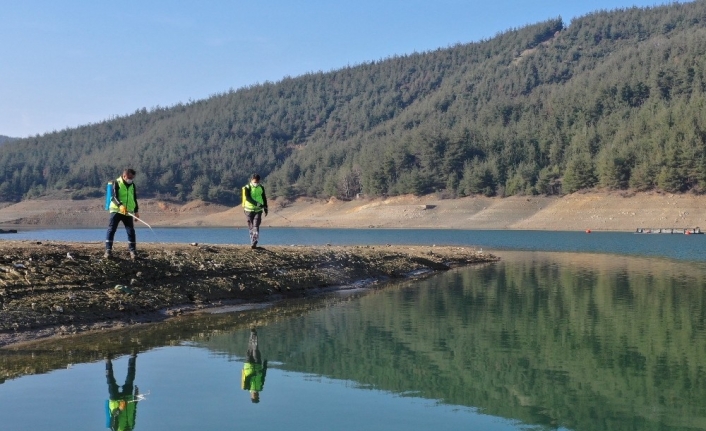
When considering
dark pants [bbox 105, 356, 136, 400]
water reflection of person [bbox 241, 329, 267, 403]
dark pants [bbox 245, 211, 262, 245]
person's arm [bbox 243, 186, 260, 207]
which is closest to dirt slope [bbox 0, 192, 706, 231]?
dark pants [bbox 245, 211, 262, 245]

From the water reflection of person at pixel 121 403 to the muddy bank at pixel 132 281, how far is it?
3601mm

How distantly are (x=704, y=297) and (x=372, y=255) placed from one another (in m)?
14.1

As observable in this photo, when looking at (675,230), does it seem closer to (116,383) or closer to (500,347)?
(500,347)

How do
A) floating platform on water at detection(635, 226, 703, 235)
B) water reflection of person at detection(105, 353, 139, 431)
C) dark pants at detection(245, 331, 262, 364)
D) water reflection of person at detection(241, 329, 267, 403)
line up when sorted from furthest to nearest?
floating platform on water at detection(635, 226, 703, 235) < dark pants at detection(245, 331, 262, 364) < water reflection of person at detection(241, 329, 267, 403) < water reflection of person at detection(105, 353, 139, 431)

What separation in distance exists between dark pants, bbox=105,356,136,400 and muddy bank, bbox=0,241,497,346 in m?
2.92

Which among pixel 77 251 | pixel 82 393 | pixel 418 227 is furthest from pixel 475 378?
pixel 418 227

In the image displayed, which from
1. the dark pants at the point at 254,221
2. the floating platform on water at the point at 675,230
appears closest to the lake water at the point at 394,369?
the dark pants at the point at 254,221

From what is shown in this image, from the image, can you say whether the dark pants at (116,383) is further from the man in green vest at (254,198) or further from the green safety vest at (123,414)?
the man in green vest at (254,198)

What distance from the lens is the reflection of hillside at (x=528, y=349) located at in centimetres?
1188

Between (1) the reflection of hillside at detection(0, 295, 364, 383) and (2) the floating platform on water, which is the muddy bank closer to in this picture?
(1) the reflection of hillside at detection(0, 295, 364, 383)

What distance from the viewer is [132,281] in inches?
782

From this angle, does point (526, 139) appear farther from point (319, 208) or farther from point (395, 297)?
point (395, 297)

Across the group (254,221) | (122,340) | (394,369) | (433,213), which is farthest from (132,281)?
(433,213)

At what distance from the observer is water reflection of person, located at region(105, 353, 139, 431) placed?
10539 mm
